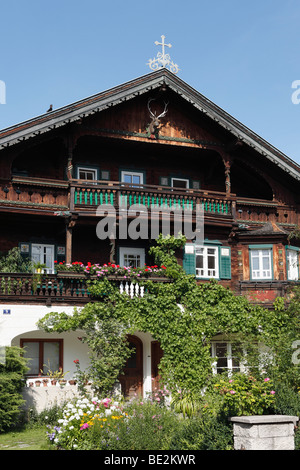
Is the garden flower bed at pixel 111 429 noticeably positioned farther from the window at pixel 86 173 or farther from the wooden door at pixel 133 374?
the window at pixel 86 173

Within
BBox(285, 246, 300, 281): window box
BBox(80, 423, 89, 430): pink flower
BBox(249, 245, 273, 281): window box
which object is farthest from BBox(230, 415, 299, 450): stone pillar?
BBox(285, 246, 300, 281): window box

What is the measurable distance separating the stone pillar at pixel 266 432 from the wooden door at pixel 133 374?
1000 centimetres

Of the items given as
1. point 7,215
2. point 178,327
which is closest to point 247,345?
point 178,327

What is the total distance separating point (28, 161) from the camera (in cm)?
2291

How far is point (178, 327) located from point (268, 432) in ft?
29.2

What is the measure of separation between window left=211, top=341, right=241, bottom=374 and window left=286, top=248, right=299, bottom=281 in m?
4.14

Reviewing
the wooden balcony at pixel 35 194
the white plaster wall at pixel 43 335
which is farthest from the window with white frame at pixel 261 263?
the wooden balcony at pixel 35 194

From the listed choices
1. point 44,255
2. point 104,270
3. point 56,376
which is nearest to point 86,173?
Result: point 44,255

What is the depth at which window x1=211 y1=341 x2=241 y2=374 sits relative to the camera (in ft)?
69.0

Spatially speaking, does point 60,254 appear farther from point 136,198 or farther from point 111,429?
point 111,429

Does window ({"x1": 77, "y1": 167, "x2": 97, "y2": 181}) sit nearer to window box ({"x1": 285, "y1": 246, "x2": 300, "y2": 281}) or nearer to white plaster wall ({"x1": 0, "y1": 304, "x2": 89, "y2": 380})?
white plaster wall ({"x1": 0, "y1": 304, "x2": 89, "y2": 380})

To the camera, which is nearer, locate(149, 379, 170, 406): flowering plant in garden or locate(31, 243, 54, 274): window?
locate(149, 379, 170, 406): flowering plant in garden
